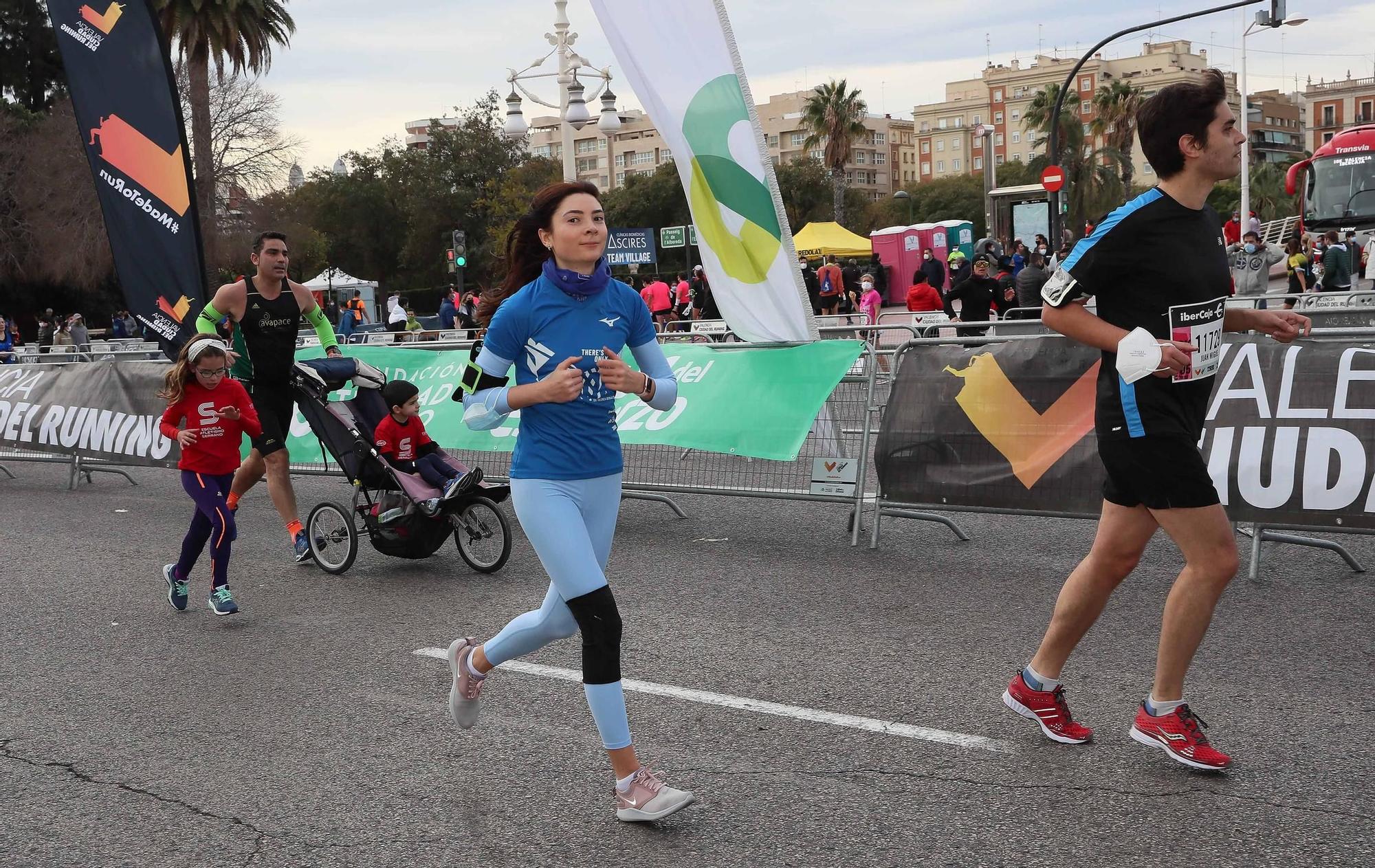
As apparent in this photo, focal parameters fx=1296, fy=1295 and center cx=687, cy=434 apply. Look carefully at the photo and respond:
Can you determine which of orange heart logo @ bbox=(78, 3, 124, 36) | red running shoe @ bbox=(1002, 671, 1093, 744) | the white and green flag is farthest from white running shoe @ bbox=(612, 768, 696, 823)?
orange heart logo @ bbox=(78, 3, 124, 36)

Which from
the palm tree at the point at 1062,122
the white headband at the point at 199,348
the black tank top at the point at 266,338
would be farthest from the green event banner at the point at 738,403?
the palm tree at the point at 1062,122

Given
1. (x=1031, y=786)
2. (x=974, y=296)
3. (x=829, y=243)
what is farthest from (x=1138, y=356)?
(x=829, y=243)

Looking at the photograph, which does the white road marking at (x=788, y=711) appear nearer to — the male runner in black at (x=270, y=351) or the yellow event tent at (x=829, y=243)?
the male runner in black at (x=270, y=351)

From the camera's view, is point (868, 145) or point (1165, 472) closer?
point (1165, 472)

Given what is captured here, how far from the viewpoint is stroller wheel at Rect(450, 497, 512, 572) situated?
7.82 meters

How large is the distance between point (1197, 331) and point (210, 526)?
529cm

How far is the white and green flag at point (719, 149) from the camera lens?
8.67 m

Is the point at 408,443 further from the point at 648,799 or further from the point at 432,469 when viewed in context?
the point at 648,799

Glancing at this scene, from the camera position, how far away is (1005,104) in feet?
568

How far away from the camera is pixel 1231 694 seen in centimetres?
491

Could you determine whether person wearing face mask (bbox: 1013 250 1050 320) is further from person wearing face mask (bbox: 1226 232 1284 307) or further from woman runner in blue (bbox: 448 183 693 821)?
woman runner in blue (bbox: 448 183 693 821)

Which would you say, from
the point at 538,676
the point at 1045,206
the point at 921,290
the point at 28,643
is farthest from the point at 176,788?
the point at 1045,206

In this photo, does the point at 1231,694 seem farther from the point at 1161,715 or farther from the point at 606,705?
the point at 606,705

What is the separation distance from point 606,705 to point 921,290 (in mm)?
16012
